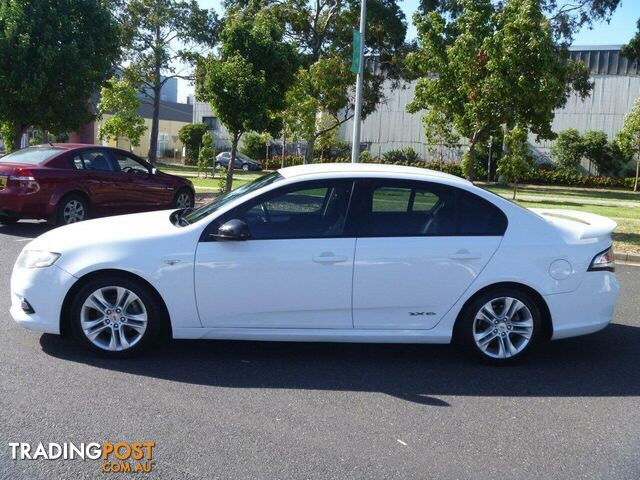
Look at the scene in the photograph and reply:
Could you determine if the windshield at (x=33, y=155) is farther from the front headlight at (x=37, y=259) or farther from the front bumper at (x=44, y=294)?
the front bumper at (x=44, y=294)

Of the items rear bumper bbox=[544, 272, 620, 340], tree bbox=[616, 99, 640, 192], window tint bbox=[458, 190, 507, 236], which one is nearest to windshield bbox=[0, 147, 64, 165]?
window tint bbox=[458, 190, 507, 236]

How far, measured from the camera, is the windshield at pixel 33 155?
39.3 feet

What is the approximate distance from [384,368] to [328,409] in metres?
0.97

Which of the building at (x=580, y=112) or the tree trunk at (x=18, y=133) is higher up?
the building at (x=580, y=112)

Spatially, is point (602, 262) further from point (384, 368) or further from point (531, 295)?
point (384, 368)

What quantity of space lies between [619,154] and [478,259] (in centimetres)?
3894

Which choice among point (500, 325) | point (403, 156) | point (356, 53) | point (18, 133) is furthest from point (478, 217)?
point (403, 156)

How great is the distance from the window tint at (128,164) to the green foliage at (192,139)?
3880cm

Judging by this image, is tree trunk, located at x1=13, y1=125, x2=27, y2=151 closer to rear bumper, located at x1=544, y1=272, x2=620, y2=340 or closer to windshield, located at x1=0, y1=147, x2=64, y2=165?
windshield, located at x1=0, y1=147, x2=64, y2=165

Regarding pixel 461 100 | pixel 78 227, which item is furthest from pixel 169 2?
pixel 78 227

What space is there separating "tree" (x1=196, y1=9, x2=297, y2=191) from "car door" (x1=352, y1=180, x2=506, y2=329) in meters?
11.8

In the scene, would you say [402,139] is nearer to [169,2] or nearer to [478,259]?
[169,2]

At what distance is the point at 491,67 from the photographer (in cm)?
2086

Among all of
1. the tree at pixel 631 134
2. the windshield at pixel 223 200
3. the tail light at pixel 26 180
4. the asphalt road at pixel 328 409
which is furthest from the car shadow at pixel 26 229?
the tree at pixel 631 134
